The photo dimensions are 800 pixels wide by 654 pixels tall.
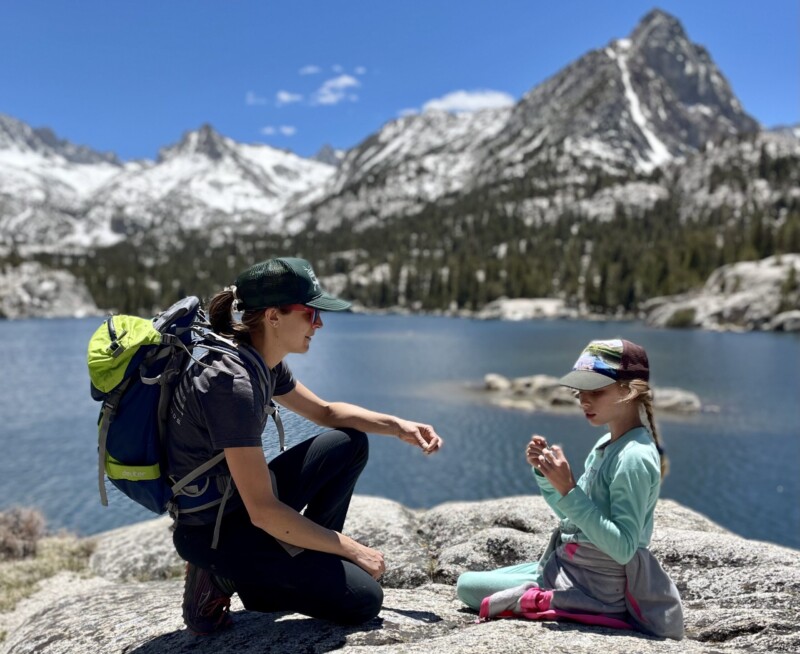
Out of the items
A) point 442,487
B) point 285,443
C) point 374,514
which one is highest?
point 285,443

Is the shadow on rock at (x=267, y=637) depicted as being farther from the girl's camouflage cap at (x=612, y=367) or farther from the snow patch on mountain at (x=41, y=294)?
the snow patch on mountain at (x=41, y=294)

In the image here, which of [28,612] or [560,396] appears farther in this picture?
[560,396]

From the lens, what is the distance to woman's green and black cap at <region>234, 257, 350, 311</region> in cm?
405

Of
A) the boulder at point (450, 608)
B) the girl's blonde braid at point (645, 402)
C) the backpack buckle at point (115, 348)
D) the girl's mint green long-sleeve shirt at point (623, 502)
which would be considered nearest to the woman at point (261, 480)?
the boulder at point (450, 608)

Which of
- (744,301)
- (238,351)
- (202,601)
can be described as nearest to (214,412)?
(238,351)

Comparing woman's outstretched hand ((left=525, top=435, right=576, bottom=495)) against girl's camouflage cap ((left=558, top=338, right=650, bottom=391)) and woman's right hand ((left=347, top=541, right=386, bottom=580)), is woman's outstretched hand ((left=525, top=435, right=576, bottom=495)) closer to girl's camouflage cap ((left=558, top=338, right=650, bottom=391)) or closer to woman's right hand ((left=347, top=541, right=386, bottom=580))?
girl's camouflage cap ((left=558, top=338, right=650, bottom=391))

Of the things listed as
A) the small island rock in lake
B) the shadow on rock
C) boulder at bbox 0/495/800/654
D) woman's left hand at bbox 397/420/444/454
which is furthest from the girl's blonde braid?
the small island rock in lake

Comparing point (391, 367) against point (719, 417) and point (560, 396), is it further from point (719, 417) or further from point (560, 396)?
point (719, 417)

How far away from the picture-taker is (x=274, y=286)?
405 centimetres

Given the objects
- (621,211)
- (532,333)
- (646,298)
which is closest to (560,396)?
(532,333)

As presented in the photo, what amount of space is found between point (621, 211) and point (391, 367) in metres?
151

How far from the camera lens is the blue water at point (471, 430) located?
78.1ft

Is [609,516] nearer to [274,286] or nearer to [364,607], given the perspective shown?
[364,607]

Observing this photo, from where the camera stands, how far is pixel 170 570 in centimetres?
848
